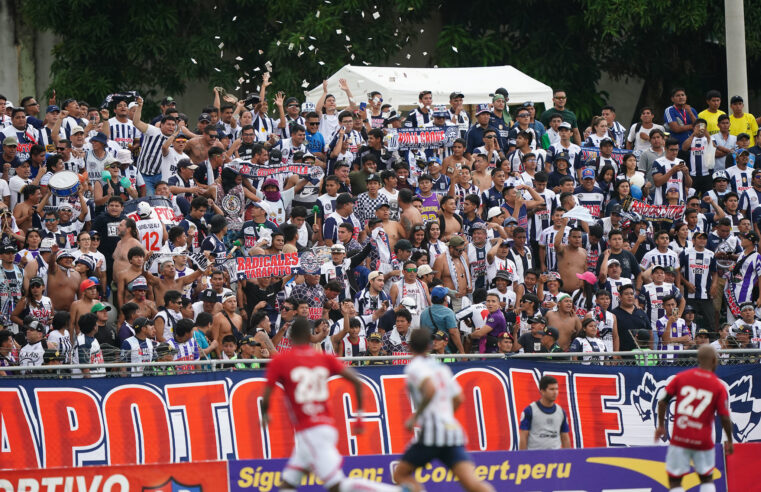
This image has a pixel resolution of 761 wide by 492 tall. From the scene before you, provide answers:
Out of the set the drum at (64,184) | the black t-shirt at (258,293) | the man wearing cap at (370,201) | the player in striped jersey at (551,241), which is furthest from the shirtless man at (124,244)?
the player in striped jersey at (551,241)

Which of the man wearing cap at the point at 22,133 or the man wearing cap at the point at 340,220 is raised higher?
the man wearing cap at the point at 22,133

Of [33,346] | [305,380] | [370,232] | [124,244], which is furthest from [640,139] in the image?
[305,380]

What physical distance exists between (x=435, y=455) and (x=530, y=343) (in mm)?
6054

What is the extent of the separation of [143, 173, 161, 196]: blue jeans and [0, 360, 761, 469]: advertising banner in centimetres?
620

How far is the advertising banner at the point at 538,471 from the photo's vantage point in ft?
45.8

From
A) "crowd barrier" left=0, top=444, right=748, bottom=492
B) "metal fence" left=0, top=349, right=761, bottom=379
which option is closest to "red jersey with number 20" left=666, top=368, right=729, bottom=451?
"crowd barrier" left=0, top=444, right=748, bottom=492

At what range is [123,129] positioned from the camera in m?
21.5

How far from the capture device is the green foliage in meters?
→ 30.5

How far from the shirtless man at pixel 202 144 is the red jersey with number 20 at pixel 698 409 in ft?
33.8

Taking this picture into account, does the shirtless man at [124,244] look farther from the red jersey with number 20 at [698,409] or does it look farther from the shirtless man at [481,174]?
the red jersey with number 20 at [698,409]

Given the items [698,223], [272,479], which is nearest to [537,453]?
[272,479]

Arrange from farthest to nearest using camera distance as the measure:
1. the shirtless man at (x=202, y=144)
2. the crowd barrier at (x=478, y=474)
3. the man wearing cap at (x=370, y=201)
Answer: the shirtless man at (x=202, y=144) < the man wearing cap at (x=370, y=201) < the crowd barrier at (x=478, y=474)

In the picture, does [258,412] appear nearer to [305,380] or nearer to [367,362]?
[367,362]

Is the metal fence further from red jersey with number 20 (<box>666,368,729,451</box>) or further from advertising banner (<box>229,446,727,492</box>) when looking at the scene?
red jersey with number 20 (<box>666,368,729,451</box>)
